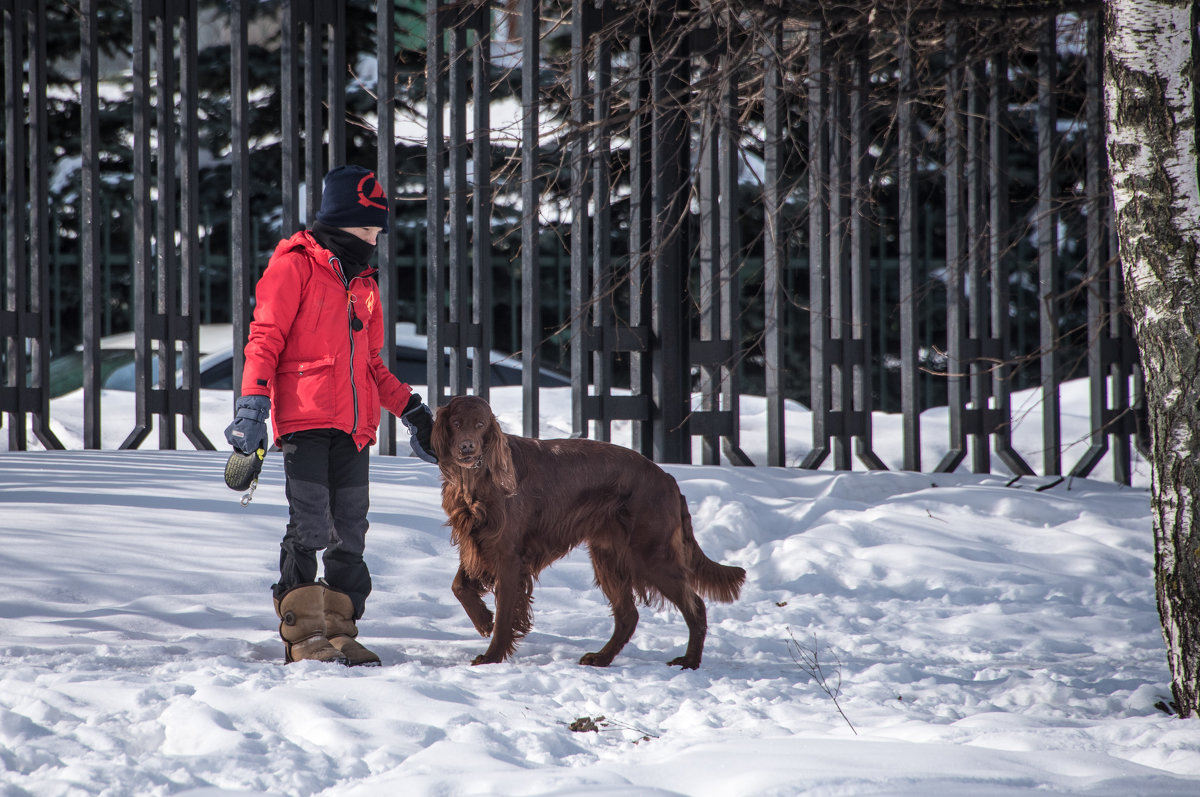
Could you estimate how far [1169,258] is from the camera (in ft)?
8.40

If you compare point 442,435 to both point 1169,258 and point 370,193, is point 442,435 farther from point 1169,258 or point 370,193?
point 1169,258

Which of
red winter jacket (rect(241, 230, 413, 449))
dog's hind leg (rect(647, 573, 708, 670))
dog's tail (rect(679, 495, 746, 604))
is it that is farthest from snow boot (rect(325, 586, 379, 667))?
dog's tail (rect(679, 495, 746, 604))

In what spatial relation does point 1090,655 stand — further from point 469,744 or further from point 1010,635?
point 469,744

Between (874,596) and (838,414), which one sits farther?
(838,414)

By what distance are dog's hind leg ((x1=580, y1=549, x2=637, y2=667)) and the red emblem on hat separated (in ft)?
4.19

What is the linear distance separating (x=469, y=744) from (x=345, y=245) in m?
1.62

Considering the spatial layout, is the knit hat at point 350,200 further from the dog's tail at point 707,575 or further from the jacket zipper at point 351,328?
the dog's tail at point 707,575

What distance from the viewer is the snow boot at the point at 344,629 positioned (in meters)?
2.93

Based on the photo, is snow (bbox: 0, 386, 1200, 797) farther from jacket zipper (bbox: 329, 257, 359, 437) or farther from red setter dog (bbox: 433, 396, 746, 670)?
jacket zipper (bbox: 329, 257, 359, 437)

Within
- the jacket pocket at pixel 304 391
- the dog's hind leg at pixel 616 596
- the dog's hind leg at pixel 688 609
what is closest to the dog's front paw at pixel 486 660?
the dog's hind leg at pixel 616 596

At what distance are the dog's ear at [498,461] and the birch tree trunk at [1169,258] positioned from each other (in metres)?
1.73

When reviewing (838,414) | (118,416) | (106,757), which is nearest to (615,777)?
(106,757)

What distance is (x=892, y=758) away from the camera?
2.05 m

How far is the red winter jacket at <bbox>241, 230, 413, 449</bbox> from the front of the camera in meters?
2.96
